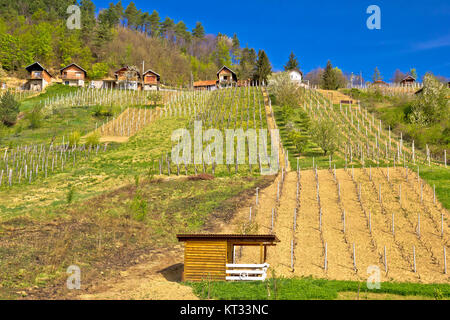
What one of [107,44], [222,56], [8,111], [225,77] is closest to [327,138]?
[8,111]

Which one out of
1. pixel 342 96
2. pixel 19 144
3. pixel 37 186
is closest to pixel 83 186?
pixel 37 186

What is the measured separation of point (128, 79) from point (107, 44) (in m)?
29.8

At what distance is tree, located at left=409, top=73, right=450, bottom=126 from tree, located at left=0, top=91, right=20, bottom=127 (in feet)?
198

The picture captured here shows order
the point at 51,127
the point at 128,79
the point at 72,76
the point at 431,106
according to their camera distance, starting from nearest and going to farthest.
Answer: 1. the point at 51,127
2. the point at 431,106
3. the point at 72,76
4. the point at 128,79

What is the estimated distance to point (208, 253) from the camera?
19094 millimetres

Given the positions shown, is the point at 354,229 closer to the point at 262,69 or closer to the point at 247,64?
the point at 262,69

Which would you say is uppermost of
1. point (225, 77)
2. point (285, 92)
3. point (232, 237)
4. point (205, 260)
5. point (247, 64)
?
point (247, 64)

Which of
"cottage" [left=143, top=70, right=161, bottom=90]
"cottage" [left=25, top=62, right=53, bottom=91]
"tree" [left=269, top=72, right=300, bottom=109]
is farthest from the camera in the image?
"cottage" [left=143, top=70, right=161, bottom=90]

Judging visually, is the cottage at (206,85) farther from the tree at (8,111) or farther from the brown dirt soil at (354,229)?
the brown dirt soil at (354,229)

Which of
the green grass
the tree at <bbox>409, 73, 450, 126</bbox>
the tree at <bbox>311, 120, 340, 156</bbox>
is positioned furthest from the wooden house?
the green grass

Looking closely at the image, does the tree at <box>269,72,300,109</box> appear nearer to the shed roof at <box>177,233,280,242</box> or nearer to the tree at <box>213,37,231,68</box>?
the shed roof at <box>177,233,280,242</box>

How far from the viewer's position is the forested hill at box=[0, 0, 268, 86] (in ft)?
331

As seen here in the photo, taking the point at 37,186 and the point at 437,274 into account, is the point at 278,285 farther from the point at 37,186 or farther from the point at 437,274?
the point at 37,186

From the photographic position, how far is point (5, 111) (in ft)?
197
